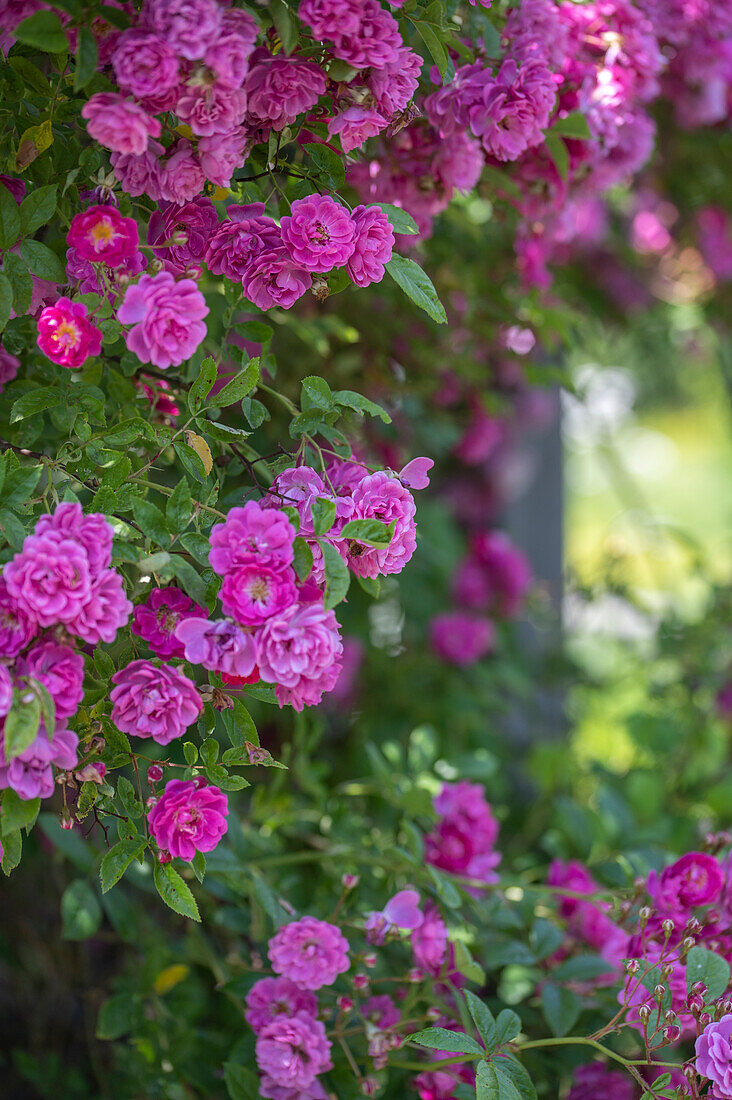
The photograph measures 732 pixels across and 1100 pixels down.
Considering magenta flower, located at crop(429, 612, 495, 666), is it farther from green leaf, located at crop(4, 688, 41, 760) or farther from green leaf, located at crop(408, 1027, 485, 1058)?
green leaf, located at crop(4, 688, 41, 760)

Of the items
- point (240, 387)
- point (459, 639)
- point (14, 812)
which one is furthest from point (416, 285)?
point (459, 639)

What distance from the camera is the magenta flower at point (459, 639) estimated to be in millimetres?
1821

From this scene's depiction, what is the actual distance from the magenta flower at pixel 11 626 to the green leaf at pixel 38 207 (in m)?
0.28

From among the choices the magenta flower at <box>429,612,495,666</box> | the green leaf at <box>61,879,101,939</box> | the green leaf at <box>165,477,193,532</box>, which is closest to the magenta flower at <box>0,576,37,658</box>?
the green leaf at <box>165,477,193,532</box>

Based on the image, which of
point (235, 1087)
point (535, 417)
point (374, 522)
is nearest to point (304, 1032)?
point (235, 1087)

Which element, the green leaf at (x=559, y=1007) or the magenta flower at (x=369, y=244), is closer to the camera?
the magenta flower at (x=369, y=244)

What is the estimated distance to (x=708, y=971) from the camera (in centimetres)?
75

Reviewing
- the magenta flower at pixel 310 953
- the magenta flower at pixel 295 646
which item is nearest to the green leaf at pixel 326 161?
the magenta flower at pixel 295 646

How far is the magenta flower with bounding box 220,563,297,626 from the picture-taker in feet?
1.96

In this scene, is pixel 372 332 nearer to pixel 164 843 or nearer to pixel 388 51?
pixel 388 51

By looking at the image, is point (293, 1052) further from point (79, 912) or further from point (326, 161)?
point (326, 161)

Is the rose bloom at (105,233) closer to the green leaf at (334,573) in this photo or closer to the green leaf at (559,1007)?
the green leaf at (334,573)

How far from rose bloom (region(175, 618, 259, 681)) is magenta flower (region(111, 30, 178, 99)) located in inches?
13.6

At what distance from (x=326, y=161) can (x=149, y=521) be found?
1.05ft
